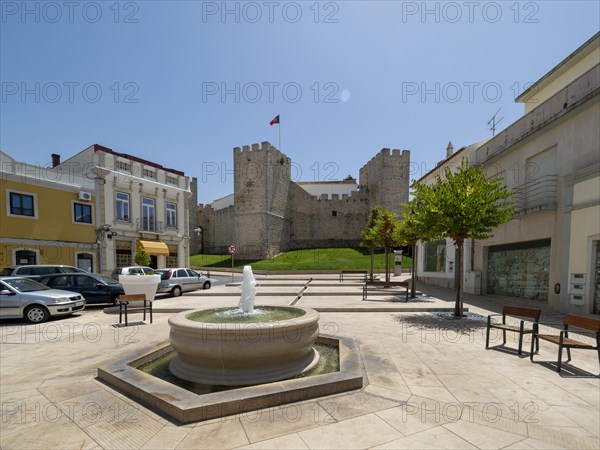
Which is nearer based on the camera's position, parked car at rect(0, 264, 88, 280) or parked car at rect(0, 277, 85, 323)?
parked car at rect(0, 277, 85, 323)

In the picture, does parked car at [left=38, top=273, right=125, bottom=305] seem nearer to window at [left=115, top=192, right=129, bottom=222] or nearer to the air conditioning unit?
the air conditioning unit

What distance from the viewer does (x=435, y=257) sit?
62.7 ft

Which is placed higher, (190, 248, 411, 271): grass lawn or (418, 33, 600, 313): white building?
(418, 33, 600, 313): white building

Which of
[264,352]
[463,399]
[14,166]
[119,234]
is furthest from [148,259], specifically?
[463,399]

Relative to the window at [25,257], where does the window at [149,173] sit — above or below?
above

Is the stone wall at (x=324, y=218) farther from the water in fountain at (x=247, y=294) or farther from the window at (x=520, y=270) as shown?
the water in fountain at (x=247, y=294)

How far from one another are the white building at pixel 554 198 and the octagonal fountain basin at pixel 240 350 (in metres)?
9.92

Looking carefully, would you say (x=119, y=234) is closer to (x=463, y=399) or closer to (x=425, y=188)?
(x=425, y=188)

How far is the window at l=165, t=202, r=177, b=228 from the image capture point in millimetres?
23859

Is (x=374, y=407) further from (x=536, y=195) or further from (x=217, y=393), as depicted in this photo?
(x=536, y=195)

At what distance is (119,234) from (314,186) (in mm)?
42725

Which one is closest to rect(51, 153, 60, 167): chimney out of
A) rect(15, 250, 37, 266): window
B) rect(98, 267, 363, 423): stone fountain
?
rect(15, 250, 37, 266): window

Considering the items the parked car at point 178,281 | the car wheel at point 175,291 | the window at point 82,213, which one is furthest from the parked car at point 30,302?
the window at point 82,213

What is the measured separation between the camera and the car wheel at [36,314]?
8.73 m
